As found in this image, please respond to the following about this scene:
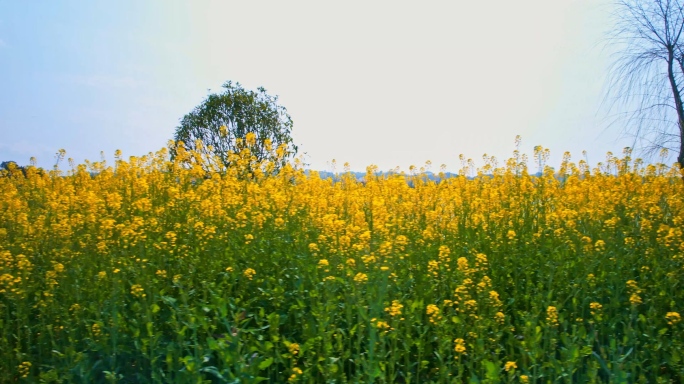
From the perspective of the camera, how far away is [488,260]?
165 inches

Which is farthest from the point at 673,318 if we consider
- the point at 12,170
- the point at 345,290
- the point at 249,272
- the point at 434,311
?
the point at 12,170

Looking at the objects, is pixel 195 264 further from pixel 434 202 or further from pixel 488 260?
pixel 434 202

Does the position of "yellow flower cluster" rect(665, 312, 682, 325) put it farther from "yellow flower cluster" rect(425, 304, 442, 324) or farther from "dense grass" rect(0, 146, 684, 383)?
"yellow flower cluster" rect(425, 304, 442, 324)

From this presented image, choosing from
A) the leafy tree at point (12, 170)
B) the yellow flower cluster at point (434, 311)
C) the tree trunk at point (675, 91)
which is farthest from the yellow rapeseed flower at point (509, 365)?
the leafy tree at point (12, 170)

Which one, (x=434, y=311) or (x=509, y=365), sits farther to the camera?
(x=434, y=311)

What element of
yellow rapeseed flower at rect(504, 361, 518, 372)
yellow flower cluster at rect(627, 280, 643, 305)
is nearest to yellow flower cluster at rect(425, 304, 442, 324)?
yellow rapeseed flower at rect(504, 361, 518, 372)

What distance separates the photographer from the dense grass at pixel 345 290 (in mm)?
2977

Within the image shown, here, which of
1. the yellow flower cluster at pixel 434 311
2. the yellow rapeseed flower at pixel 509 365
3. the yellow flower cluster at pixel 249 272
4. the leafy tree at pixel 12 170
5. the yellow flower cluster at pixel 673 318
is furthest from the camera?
the leafy tree at pixel 12 170

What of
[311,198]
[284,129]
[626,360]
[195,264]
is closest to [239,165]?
[311,198]

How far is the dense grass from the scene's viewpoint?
2977 mm

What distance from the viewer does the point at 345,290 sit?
3357mm

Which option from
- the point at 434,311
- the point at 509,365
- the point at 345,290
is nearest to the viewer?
the point at 509,365

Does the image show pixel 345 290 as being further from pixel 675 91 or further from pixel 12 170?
pixel 12 170

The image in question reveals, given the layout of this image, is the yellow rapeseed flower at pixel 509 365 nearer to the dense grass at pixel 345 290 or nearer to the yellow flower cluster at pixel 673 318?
the dense grass at pixel 345 290
